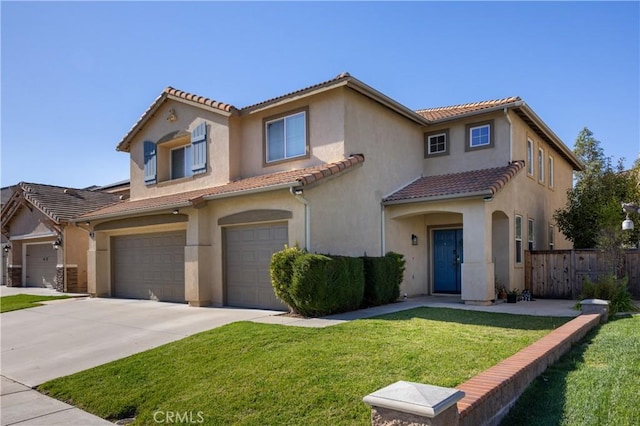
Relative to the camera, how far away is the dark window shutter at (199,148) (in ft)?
53.4

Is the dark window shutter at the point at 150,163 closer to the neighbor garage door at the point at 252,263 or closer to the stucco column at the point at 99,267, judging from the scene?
the stucco column at the point at 99,267

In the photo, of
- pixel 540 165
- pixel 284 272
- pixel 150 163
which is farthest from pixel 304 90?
pixel 540 165

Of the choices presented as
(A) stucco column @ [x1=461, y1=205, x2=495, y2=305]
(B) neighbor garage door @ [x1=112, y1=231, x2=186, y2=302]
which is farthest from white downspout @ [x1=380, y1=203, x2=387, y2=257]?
(B) neighbor garage door @ [x1=112, y1=231, x2=186, y2=302]

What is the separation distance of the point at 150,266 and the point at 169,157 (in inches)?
177

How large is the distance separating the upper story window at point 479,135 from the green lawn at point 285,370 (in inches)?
318

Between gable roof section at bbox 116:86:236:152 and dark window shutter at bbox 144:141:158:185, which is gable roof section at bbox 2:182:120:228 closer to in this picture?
gable roof section at bbox 116:86:236:152

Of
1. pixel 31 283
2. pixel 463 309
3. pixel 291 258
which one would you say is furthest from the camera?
pixel 31 283

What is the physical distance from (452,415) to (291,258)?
7.52m

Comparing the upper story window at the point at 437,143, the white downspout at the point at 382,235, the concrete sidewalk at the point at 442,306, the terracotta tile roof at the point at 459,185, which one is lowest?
the concrete sidewalk at the point at 442,306

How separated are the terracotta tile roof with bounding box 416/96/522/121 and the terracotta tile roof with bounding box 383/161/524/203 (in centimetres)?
200

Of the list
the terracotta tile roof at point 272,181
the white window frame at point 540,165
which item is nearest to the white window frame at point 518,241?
the white window frame at point 540,165

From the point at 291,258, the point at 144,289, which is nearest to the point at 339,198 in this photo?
the point at 291,258

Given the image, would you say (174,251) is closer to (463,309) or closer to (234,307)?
(234,307)

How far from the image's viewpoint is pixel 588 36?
37.7 feet
